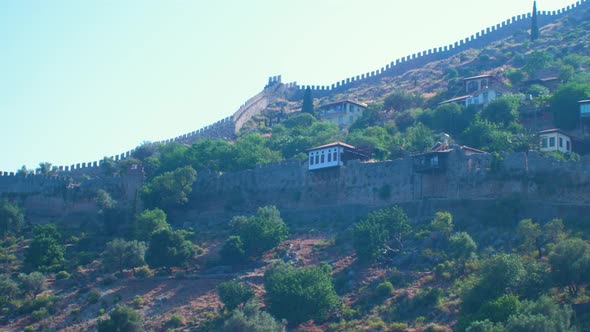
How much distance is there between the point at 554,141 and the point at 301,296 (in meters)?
20.1

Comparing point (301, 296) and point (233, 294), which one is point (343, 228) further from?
point (301, 296)

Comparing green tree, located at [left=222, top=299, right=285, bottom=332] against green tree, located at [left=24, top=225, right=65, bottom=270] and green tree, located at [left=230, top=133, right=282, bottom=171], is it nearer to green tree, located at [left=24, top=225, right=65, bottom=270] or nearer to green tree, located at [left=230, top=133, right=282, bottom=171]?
green tree, located at [left=24, top=225, right=65, bottom=270]

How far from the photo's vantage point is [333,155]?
225ft

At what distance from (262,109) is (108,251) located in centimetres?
4476

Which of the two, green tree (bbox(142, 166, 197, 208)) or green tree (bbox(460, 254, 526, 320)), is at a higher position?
green tree (bbox(142, 166, 197, 208))

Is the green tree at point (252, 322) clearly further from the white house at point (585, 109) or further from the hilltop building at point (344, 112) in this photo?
the hilltop building at point (344, 112)

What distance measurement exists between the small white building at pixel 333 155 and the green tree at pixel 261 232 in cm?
643

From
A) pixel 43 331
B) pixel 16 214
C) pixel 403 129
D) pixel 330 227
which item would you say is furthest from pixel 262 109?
pixel 43 331

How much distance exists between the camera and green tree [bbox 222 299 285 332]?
160 ft

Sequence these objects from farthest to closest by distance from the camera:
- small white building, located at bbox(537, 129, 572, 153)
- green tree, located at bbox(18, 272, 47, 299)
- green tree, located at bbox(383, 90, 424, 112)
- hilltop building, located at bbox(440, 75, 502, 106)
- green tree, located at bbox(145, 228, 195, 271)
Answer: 1. green tree, located at bbox(383, 90, 424, 112)
2. hilltop building, located at bbox(440, 75, 502, 106)
3. small white building, located at bbox(537, 129, 572, 153)
4. green tree, located at bbox(145, 228, 195, 271)
5. green tree, located at bbox(18, 272, 47, 299)

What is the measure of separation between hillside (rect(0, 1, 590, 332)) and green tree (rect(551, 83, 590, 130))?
0.12 m

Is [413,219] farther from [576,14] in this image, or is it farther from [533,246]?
[576,14]

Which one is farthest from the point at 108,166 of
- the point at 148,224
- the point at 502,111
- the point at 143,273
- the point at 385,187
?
the point at 502,111

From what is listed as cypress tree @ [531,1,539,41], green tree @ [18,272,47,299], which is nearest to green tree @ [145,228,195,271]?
green tree @ [18,272,47,299]
